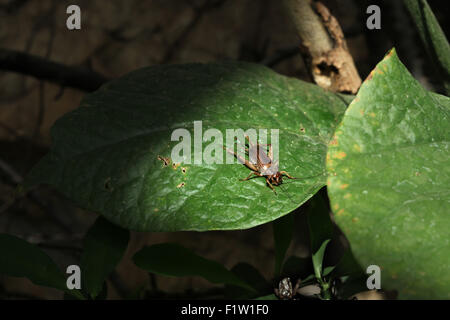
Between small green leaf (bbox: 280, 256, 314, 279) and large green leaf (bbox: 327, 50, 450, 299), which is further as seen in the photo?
small green leaf (bbox: 280, 256, 314, 279)

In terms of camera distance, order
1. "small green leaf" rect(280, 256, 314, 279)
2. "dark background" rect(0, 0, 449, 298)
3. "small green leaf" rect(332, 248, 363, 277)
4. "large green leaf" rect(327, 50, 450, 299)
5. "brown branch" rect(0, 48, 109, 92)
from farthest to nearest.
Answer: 1. "dark background" rect(0, 0, 449, 298)
2. "brown branch" rect(0, 48, 109, 92)
3. "small green leaf" rect(280, 256, 314, 279)
4. "small green leaf" rect(332, 248, 363, 277)
5. "large green leaf" rect(327, 50, 450, 299)

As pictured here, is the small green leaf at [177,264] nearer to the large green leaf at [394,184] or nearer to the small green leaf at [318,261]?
the small green leaf at [318,261]

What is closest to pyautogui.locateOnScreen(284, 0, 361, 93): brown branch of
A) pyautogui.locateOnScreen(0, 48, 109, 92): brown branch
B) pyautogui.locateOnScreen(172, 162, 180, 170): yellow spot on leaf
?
pyautogui.locateOnScreen(172, 162, 180, 170): yellow spot on leaf

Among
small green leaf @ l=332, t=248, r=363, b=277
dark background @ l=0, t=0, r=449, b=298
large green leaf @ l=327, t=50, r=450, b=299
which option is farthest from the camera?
dark background @ l=0, t=0, r=449, b=298

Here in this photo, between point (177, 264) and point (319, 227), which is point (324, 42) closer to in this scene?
point (319, 227)

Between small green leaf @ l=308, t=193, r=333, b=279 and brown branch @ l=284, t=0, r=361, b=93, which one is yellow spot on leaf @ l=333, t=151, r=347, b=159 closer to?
small green leaf @ l=308, t=193, r=333, b=279

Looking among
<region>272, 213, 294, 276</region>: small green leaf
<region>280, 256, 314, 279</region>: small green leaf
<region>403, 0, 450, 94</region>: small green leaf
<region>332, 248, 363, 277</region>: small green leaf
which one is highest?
<region>403, 0, 450, 94</region>: small green leaf

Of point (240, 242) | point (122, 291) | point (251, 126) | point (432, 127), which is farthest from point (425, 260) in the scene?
point (240, 242)

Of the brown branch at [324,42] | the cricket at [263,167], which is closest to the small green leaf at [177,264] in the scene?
the cricket at [263,167]
